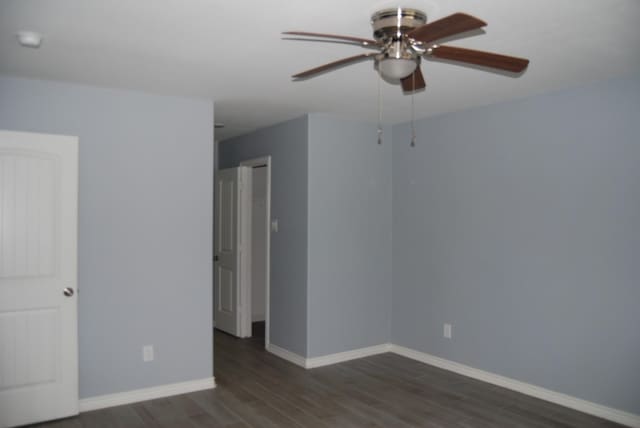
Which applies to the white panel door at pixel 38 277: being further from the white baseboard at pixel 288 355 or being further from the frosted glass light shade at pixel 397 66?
the frosted glass light shade at pixel 397 66

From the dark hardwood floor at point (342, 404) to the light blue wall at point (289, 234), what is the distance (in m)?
0.45

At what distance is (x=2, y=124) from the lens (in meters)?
3.53

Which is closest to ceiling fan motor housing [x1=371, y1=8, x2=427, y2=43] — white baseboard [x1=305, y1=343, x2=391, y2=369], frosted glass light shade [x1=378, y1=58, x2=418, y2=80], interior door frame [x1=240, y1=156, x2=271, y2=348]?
frosted glass light shade [x1=378, y1=58, x2=418, y2=80]

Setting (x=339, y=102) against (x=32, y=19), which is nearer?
(x=32, y=19)

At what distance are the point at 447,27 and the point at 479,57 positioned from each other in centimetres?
37

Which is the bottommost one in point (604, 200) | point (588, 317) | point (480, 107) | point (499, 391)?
point (499, 391)

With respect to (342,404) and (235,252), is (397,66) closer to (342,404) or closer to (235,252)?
(342,404)

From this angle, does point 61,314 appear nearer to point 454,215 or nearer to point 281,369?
point 281,369

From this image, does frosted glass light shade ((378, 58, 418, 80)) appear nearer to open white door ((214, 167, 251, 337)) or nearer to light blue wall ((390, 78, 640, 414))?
light blue wall ((390, 78, 640, 414))

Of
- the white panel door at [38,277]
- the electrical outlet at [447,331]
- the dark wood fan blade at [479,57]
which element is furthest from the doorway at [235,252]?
the dark wood fan blade at [479,57]

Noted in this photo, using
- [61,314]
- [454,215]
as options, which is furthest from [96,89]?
[454,215]

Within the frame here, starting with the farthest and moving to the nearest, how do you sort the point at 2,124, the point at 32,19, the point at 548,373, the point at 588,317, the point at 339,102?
the point at 339,102
the point at 548,373
the point at 588,317
the point at 2,124
the point at 32,19

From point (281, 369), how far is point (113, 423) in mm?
1667

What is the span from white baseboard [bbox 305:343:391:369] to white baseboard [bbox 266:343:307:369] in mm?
77
